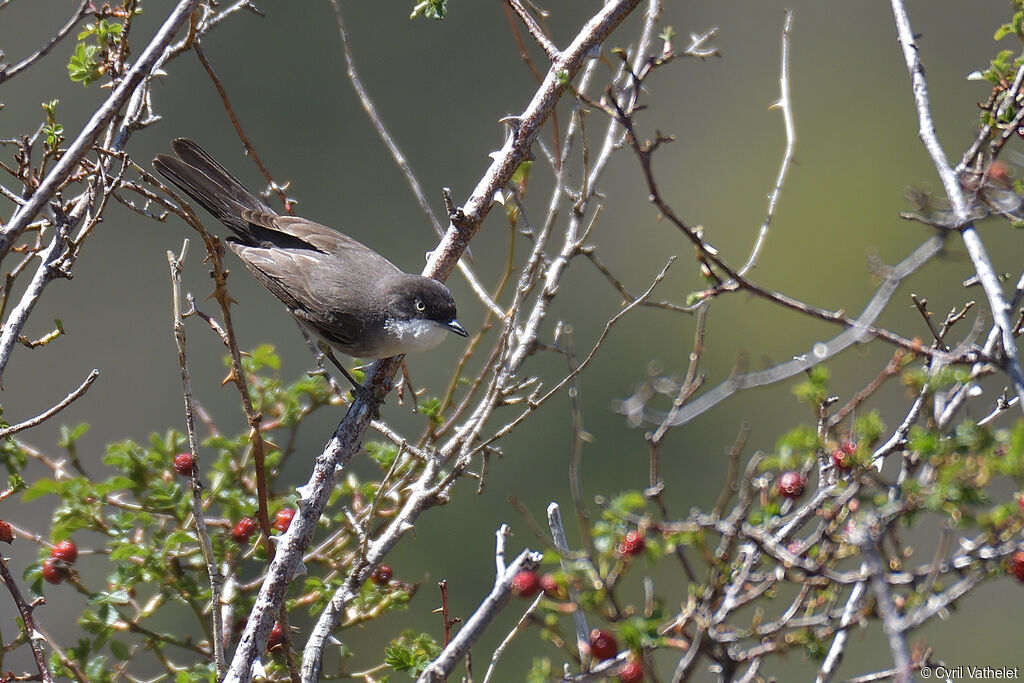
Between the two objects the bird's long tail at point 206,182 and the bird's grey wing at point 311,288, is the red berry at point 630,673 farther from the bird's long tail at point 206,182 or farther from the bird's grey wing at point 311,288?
the bird's long tail at point 206,182

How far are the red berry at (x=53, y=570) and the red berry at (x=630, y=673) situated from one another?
57.6 inches

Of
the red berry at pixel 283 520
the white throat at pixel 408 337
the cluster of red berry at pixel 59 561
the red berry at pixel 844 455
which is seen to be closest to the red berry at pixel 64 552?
the cluster of red berry at pixel 59 561

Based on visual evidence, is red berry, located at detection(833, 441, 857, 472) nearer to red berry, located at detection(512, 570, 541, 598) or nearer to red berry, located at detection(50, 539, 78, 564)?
red berry, located at detection(512, 570, 541, 598)

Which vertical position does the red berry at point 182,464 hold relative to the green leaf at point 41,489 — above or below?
above

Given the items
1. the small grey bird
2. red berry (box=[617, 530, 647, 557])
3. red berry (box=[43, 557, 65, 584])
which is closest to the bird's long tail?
the small grey bird

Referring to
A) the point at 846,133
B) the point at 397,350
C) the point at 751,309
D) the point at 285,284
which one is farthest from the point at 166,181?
the point at 846,133

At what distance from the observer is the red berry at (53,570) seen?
231 centimetres

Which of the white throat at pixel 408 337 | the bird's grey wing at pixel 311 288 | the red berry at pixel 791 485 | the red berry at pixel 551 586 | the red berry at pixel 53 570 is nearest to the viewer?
the red berry at pixel 551 586

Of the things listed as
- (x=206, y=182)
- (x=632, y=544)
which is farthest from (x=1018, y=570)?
(x=206, y=182)

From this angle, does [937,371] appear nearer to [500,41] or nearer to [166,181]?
[166,181]

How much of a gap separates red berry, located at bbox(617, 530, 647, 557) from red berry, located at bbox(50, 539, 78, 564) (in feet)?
5.00

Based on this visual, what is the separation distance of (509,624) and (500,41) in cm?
598

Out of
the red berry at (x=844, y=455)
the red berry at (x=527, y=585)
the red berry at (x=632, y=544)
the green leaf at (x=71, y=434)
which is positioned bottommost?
the red berry at (x=527, y=585)

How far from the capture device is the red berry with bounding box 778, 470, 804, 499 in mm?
1810
